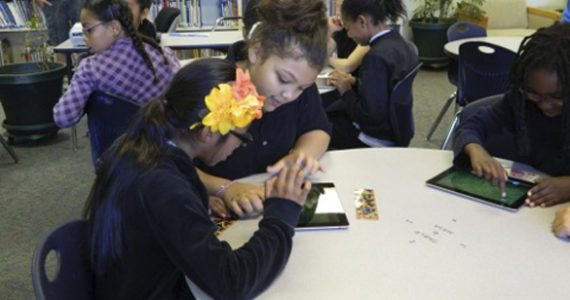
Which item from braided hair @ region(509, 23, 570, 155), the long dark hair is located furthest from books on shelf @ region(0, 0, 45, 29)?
braided hair @ region(509, 23, 570, 155)

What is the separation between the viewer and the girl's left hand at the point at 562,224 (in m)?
1.12

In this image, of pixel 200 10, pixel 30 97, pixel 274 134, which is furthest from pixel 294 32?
pixel 200 10

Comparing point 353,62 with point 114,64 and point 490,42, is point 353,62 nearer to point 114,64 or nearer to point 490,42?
point 114,64

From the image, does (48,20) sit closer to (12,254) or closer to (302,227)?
(12,254)

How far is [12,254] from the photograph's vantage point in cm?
236

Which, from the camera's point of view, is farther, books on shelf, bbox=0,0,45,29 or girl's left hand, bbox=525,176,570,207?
books on shelf, bbox=0,0,45,29

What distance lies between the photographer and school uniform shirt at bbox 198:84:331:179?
158cm

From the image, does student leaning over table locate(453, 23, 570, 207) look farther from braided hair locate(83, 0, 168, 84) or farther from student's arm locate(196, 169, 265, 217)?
braided hair locate(83, 0, 168, 84)

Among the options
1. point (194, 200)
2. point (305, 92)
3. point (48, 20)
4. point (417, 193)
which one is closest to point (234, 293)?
point (194, 200)

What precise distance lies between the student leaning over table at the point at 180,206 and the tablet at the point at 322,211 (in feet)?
0.34

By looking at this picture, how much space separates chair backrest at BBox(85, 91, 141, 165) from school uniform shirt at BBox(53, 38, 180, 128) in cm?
5

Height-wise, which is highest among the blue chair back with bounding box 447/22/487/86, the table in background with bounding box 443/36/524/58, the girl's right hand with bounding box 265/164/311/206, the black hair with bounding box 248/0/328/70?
the black hair with bounding box 248/0/328/70

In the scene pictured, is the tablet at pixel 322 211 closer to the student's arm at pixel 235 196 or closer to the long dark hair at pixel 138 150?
the student's arm at pixel 235 196

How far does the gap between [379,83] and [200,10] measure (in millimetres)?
3541
